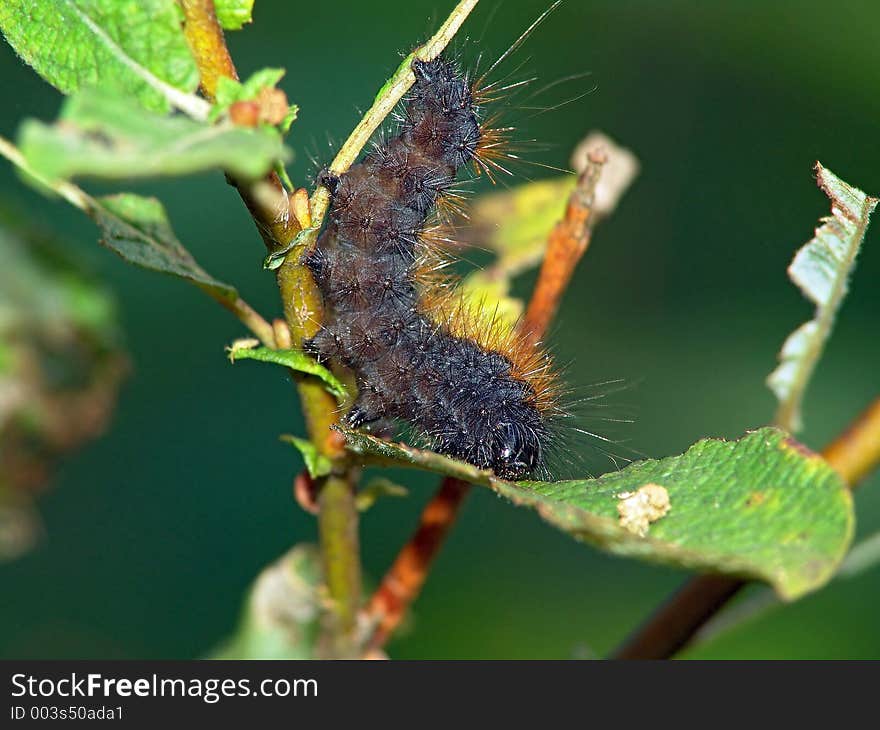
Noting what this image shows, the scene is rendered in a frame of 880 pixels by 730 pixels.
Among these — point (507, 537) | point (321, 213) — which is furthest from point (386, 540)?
point (321, 213)

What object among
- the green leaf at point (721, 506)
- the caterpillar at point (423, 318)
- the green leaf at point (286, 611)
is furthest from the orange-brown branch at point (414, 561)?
the green leaf at point (721, 506)

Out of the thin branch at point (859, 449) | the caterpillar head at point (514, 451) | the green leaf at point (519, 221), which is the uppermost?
the green leaf at point (519, 221)

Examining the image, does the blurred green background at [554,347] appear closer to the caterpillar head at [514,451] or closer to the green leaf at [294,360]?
the caterpillar head at [514,451]

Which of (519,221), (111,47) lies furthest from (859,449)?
(519,221)

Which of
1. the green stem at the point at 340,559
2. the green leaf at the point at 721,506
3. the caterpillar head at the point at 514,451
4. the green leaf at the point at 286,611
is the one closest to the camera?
the green leaf at the point at 721,506

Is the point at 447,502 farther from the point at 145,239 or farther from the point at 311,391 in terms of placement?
the point at 145,239
